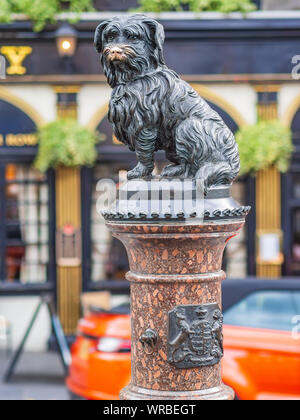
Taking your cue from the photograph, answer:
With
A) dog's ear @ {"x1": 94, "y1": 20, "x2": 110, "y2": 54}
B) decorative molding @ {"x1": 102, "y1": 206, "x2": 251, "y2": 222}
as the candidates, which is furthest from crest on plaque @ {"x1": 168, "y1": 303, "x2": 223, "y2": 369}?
dog's ear @ {"x1": 94, "y1": 20, "x2": 110, "y2": 54}

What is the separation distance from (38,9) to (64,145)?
71.2 inches

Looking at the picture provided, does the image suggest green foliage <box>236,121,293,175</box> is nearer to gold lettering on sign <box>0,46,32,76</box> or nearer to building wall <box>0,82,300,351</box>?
building wall <box>0,82,300,351</box>

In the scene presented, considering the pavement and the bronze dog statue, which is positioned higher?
the bronze dog statue

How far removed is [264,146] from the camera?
1112cm

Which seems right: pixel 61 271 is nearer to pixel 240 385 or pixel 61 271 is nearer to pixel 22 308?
pixel 22 308

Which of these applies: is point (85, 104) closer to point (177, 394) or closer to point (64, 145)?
point (64, 145)

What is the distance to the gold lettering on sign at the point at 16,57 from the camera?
446 inches

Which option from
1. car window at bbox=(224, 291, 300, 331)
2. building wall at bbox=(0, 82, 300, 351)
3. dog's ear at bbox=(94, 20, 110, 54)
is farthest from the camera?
building wall at bbox=(0, 82, 300, 351)

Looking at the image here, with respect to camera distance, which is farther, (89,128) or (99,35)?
(89,128)

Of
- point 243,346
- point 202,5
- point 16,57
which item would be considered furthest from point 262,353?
point 16,57

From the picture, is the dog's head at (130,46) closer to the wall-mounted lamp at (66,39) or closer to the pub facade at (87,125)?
the wall-mounted lamp at (66,39)

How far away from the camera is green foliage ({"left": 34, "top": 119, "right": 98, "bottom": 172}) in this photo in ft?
36.3

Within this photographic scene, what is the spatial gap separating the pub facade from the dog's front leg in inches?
276
